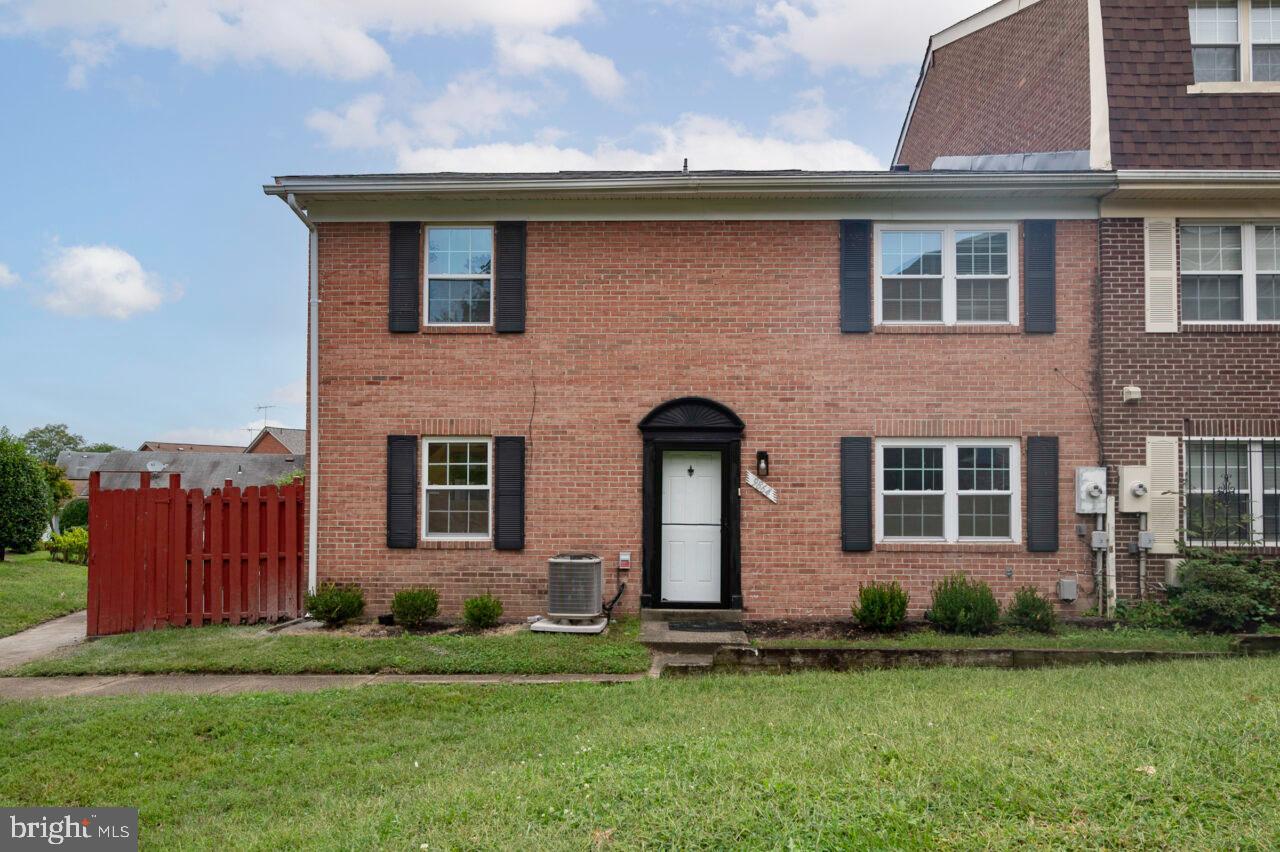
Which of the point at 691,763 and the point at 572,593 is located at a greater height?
the point at 572,593

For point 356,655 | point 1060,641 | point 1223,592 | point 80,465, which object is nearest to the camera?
point 356,655

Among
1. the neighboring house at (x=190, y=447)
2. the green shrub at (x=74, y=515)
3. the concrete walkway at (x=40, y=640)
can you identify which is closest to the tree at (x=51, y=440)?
the neighboring house at (x=190, y=447)

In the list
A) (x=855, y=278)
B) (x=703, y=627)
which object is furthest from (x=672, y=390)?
(x=703, y=627)

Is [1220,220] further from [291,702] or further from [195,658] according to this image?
[195,658]

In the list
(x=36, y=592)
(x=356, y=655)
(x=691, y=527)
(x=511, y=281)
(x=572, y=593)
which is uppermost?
(x=511, y=281)

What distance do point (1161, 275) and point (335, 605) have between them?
11.2m

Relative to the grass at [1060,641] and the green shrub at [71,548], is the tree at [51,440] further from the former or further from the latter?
the grass at [1060,641]

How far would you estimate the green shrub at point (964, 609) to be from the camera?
9742 millimetres

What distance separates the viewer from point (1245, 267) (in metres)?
10.7

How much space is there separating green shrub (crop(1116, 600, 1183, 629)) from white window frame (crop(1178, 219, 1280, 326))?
3623 millimetres

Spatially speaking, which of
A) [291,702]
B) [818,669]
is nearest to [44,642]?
[291,702]

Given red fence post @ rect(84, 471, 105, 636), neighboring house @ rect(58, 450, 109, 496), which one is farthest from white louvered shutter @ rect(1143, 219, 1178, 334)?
neighboring house @ rect(58, 450, 109, 496)

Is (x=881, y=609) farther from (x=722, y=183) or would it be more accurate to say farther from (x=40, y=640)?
(x=40, y=640)

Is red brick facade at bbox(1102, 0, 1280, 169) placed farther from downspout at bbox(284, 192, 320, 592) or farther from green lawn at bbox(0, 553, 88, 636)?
green lawn at bbox(0, 553, 88, 636)
